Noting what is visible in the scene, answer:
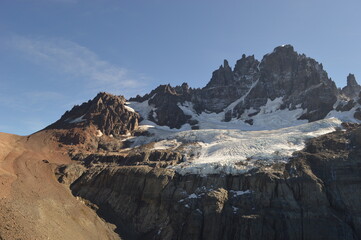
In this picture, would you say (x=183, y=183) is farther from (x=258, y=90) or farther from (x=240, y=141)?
(x=258, y=90)

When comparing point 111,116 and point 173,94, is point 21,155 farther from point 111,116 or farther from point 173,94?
point 173,94

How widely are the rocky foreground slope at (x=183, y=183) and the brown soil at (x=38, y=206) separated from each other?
218 millimetres

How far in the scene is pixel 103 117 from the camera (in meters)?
108

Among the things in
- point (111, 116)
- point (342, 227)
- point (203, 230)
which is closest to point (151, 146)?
point (111, 116)

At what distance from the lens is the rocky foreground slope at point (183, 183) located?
168 feet

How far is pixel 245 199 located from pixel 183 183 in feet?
41.0

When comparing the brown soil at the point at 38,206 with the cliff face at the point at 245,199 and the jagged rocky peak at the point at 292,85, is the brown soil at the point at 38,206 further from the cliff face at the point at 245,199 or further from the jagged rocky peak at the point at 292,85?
the jagged rocky peak at the point at 292,85

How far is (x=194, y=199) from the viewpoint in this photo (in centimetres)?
5819

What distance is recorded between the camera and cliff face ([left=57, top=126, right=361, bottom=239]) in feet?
168

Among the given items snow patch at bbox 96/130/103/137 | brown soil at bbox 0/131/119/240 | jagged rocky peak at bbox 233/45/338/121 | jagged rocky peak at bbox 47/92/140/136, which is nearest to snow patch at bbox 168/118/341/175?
jagged rocky peak at bbox 47/92/140/136

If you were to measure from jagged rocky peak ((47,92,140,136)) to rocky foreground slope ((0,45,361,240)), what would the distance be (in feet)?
2.17

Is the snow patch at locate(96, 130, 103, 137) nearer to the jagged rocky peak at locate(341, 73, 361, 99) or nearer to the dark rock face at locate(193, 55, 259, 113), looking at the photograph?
the dark rock face at locate(193, 55, 259, 113)

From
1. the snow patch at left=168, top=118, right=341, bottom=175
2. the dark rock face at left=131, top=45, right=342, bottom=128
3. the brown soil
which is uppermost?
the dark rock face at left=131, top=45, right=342, bottom=128

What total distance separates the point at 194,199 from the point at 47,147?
48738 mm
